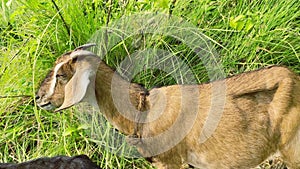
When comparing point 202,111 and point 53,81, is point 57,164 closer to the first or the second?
point 53,81

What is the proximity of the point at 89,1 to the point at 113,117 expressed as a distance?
58.9 inches

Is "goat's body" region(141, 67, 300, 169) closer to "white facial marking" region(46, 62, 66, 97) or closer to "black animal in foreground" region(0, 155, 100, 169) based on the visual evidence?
"black animal in foreground" region(0, 155, 100, 169)

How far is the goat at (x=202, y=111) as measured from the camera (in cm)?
348

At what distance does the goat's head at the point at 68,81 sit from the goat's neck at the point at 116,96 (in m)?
0.08

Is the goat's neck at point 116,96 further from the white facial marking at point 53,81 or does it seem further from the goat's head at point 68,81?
the white facial marking at point 53,81

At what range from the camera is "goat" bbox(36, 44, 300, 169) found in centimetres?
348

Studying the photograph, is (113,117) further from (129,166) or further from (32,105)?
(32,105)

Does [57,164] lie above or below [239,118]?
below

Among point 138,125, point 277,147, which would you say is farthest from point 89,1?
point 277,147

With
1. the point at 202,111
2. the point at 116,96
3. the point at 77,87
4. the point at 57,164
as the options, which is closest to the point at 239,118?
the point at 202,111

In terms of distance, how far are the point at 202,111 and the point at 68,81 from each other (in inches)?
28.1

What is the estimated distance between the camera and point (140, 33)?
4.62 metres

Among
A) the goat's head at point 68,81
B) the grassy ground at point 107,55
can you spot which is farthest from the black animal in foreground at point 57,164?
the grassy ground at point 107,55

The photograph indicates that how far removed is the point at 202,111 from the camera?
11.7 feet
